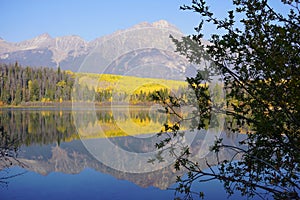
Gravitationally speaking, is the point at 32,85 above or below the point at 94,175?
above

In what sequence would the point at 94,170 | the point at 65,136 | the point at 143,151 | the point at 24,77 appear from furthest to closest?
1. the point at 24,77
2. the point at 65,136
3. the point at 143,151
4. the point at 94,170

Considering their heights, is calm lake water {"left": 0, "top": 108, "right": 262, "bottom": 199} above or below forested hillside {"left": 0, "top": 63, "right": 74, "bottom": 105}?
below

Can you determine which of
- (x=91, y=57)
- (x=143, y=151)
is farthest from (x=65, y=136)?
(x=91, y=57)

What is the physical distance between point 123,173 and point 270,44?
983 cm

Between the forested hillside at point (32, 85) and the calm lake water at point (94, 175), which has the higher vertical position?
the forested hillside at point (32, 85)

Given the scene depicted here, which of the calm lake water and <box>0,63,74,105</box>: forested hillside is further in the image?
<box>0,63,74,105</box>: forested hillside

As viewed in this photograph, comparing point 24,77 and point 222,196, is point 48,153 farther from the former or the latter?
point 24,77

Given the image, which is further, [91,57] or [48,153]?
[48,153]

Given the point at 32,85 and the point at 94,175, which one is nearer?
the point at 94,175

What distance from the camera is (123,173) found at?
1284 centimetres

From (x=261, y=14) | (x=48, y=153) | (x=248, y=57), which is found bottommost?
(x=48, y=153)

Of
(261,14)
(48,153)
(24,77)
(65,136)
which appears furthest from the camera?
(24,77)

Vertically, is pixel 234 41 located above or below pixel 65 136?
above

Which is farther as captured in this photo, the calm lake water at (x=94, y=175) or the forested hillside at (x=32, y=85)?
the forested hillside at (x=32, y=85)
